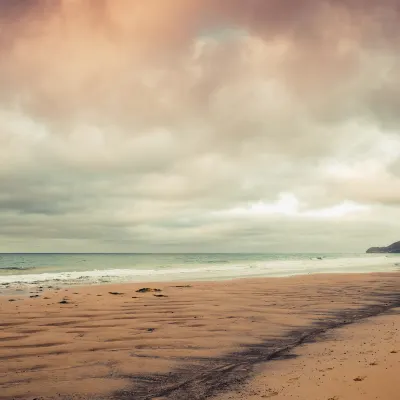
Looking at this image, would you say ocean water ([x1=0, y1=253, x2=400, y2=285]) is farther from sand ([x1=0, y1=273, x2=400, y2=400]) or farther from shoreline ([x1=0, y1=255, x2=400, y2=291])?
sand ([x1=0, y1=273, x2=400, y2=400])

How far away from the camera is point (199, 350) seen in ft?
25.7

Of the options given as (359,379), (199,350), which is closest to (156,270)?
(199,350)

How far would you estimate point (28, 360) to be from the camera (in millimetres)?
7332

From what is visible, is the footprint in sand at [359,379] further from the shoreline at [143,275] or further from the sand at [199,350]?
the shoreline at [143,275]

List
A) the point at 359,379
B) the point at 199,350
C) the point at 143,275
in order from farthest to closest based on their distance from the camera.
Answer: the point at 143,275 < the point at 199,350 < the point at 359,379

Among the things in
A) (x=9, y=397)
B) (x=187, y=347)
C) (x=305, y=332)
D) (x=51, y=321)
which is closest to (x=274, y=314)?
(x=305, y=332)

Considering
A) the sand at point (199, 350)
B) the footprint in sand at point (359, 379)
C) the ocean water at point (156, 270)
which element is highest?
the footprint in sand at point (359, 379)

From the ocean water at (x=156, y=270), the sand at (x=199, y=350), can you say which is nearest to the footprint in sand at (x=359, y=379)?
the sand at (x=199, y=350)

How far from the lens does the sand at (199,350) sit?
5742 mm

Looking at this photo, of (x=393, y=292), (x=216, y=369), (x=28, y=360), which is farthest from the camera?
(x=393, y=292)

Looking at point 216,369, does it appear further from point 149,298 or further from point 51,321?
point 149,298

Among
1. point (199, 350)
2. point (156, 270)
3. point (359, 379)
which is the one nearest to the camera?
point (359, 379)

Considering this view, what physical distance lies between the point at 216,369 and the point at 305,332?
3557 millimetres

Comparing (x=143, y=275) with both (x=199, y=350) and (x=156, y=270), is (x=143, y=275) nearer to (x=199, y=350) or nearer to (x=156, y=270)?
(x=156, y=270)
